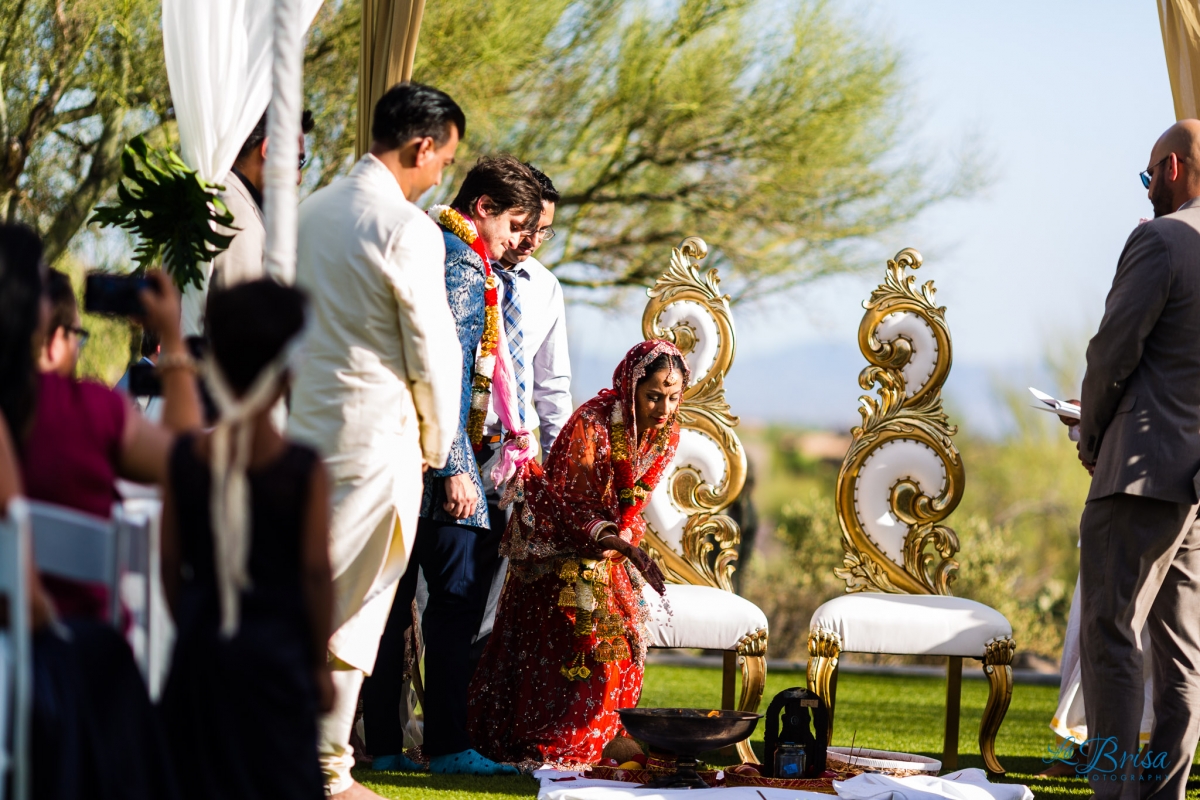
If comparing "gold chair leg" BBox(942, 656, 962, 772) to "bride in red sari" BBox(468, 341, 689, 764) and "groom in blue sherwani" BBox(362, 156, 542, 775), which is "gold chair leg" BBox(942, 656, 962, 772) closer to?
"bride in red sari" BBox(468, 341, 689, 764)

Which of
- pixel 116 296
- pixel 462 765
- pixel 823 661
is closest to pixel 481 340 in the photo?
pixel 462 765

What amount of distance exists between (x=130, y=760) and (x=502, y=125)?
7.95 m

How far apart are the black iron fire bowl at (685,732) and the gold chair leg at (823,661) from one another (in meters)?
0.63

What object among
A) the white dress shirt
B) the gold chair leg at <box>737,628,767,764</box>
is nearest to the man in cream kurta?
the white dress shirt

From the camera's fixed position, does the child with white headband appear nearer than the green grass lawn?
Yes

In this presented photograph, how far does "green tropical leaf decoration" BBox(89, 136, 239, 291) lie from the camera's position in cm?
354

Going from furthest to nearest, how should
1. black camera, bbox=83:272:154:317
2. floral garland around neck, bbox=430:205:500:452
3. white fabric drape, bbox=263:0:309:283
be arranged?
floral garland around neck, bbox=430:205:500:452 → white fabric drape, bbox=263:0:309:283 → black camera, bbox=83:272:154:317

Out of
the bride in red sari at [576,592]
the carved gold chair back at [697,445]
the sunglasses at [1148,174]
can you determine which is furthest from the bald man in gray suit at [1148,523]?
the carved gold chair back at [697,445]

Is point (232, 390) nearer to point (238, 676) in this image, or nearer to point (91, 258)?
point (238, 676)

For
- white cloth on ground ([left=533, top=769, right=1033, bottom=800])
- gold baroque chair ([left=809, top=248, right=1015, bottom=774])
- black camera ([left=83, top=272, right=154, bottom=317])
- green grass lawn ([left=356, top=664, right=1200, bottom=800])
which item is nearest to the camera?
black camera ([left=83, top=272, right=154, bottom=317])

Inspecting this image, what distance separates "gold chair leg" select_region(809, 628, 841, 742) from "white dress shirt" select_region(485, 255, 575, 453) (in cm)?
121

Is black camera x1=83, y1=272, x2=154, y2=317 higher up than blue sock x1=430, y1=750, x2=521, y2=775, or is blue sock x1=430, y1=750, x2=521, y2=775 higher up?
black camera x1=83, y1=272, x2=154, y2=317

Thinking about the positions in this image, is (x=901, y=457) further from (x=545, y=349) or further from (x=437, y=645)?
(x=437, y=645)

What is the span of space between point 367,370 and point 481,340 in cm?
106
